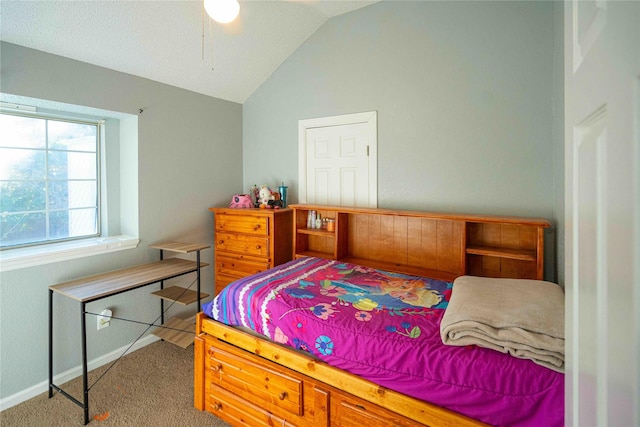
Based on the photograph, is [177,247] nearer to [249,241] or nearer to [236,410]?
[249,241]

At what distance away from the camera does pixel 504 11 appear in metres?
2.26

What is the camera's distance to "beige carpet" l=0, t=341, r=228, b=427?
6.37ft

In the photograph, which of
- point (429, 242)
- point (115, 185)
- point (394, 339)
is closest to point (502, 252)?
point (429, 242)

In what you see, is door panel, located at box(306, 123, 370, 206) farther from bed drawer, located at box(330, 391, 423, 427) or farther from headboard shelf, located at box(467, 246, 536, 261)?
bed drawer, located at box(330, 391, 423, 427)

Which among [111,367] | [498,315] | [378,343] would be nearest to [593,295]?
[498,315]

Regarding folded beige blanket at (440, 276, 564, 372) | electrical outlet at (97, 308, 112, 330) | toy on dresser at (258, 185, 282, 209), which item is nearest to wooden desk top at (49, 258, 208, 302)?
electrical outlet at (97, 308, 112, 330)

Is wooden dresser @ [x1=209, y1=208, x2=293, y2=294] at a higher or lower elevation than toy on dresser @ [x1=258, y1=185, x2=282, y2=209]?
lower

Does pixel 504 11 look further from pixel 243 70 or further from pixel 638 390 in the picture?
pixel 638 390

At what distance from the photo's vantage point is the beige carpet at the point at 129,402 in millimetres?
1942

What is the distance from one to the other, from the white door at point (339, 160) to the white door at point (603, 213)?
2213 mm

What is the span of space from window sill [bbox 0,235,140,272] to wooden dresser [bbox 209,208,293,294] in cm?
77

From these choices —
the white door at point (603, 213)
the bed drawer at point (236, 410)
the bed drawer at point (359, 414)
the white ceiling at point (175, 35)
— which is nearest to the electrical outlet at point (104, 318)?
the bed drawer at point (236, 410)

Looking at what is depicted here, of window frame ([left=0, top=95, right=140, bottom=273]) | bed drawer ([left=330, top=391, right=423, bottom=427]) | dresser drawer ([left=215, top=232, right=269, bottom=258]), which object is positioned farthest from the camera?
dresser drawer ([left=215, top=232, right=269, bottom=258])

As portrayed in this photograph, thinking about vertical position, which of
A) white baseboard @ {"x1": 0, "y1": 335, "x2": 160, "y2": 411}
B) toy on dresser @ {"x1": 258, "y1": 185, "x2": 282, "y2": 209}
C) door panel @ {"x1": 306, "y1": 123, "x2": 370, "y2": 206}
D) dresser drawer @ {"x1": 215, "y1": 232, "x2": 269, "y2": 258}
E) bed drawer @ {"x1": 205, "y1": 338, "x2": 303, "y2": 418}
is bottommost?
white baseboard @ {"x1": 0, "y1": 335, "x2": 160, "y2": 411}
